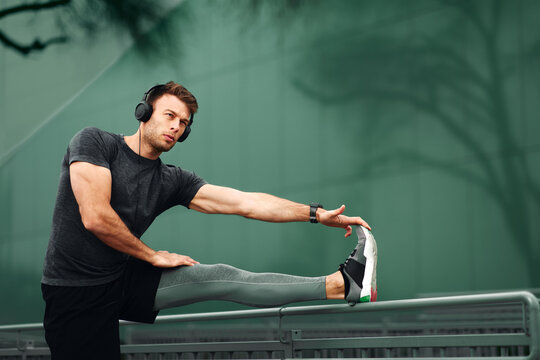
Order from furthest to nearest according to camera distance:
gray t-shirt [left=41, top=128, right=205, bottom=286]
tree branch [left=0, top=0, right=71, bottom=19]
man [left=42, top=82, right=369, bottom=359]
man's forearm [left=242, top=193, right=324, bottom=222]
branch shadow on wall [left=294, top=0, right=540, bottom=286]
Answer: tree branch [left=0, top=0, right=71, bottom=19]
branch shadow on wall [left=294, top=0, right=540, bottom=286]
man's forearm [left=242, top=193, right=324, bottom=222]
gray t-shirt [left=41, top=128, right=205, bottom=286]
man [left=42, top=82, right=369, bottom=359]

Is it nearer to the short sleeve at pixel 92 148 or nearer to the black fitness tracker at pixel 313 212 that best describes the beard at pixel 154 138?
the short sleeve at pixel 92 148

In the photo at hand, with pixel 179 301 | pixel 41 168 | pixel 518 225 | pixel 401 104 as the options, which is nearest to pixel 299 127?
pixel 401 104

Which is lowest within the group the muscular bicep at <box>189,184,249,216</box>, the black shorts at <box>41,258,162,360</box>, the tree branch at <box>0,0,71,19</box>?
the black shorts at <box>41,258,162,360</box>

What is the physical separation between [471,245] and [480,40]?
426cm

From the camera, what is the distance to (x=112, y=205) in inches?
193

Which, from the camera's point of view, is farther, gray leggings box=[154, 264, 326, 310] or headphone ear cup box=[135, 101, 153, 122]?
headphone ear cup box=[135, 101, 153, 122]

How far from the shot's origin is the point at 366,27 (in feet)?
56.2

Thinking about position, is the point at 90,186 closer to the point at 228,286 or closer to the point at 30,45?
the point at 228,286

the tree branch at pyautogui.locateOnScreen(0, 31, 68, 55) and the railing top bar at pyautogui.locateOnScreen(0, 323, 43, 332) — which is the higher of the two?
the tree branch at pyautogui.locateOnScreen(0, 31, 68, 55)

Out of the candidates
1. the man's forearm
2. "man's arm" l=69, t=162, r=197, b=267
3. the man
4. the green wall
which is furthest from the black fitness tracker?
the green wall

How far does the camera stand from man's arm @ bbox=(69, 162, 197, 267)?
457 cm

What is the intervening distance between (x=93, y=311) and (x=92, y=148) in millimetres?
1090

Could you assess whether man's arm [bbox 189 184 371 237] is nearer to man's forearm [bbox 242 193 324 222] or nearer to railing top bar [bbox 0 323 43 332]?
man's forearm [bbox 242 193 324 222]

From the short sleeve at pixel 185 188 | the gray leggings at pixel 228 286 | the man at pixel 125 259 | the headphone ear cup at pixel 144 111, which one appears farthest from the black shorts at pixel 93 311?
the headphone ear cup at pixel 144 111
